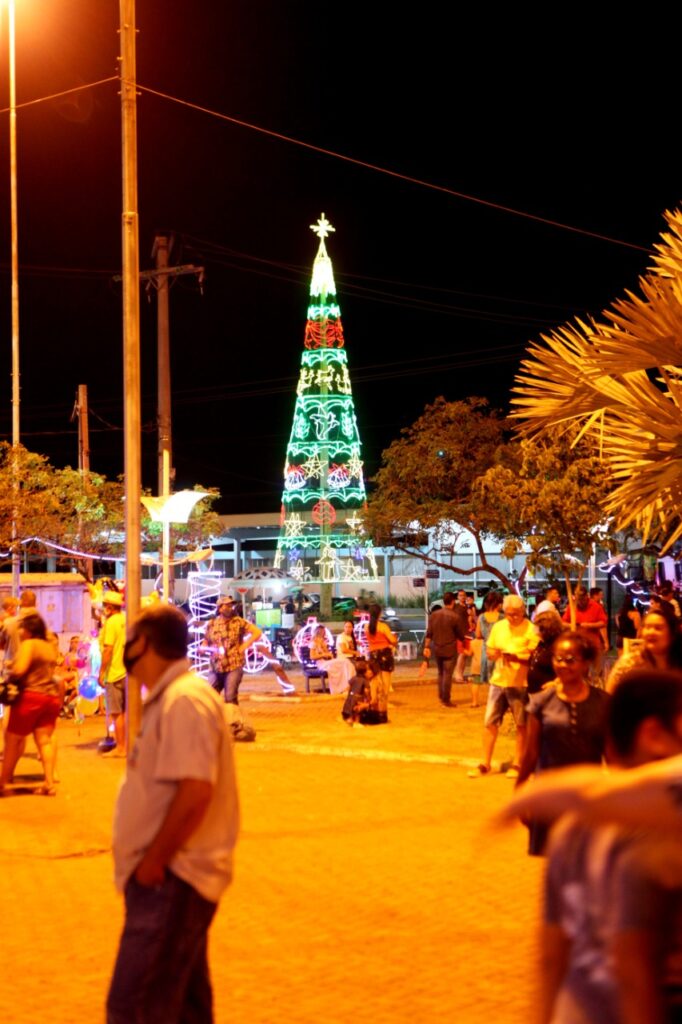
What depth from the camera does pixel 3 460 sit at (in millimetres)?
30078

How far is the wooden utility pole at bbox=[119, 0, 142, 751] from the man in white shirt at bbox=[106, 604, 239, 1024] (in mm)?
7951

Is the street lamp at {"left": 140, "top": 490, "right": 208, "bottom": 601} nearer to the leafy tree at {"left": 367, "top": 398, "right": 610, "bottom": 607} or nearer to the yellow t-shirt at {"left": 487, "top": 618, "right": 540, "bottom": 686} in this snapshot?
the yellow t-shirt at {"left": 487, "top": 618, "right": 540, "bottom": 686}

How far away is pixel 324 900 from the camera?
798 cm

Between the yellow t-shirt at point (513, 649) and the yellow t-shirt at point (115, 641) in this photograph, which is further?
the yellow t-shirt at point (115, 641)

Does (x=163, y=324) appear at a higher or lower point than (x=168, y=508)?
higher

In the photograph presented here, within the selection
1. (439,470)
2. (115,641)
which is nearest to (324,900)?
(115,641)

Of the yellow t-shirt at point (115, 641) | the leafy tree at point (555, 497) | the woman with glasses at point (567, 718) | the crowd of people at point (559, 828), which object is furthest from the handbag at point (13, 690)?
the leafy tree at point (555, 497)

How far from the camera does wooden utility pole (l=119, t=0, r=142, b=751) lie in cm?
1231

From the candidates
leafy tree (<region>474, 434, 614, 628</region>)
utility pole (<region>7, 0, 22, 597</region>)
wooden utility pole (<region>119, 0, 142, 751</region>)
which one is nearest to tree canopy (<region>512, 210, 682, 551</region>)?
wooden utility pole (<region>119, 0, 142, 751</region>)

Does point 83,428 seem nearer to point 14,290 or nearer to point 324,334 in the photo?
point 324,334

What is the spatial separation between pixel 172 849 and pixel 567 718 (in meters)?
3.16

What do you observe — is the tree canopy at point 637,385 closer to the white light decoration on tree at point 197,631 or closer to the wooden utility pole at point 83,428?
the white light decoration on tree at point 197,631

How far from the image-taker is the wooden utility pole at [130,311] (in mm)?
12312

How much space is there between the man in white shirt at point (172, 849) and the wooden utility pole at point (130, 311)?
7.95 m
